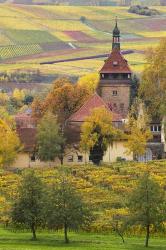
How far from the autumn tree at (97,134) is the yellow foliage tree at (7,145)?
7.47 m

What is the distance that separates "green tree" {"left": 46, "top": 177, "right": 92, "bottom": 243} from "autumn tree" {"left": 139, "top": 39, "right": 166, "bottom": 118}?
55.5 meters

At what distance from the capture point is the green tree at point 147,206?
5603cm

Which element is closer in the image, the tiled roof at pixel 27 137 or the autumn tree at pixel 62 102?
the tiled roof at pixel 27 137

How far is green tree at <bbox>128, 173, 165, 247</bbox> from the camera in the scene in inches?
2206

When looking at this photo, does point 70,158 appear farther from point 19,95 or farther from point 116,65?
point 19,95

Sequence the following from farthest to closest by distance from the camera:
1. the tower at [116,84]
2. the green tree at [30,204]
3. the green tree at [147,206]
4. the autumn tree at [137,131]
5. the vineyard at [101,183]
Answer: the tower at [116,84] → the autumn tree at [137,131] → the vineyard at [101,183] → the green tree at [30,204] → the green tree at [147,206]

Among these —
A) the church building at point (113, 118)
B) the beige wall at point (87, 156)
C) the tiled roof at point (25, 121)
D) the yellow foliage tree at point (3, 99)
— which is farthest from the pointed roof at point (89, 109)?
the yellow foliage tree at point (3, 99)

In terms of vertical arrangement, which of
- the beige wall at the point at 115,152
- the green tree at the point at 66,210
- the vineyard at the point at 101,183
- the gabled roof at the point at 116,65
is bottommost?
the green tree at the point at 66,210

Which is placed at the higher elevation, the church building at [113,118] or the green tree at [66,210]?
the church building at [113,118]

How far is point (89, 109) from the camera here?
10494 cm

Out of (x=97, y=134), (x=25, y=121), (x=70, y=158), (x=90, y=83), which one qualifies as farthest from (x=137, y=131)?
(x=90, y=83)

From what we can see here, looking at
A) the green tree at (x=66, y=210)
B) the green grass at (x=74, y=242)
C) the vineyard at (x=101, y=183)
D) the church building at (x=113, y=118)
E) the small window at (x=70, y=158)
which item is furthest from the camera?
the small window at (x=70, y=158)

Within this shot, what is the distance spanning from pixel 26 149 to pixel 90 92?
17377 mm

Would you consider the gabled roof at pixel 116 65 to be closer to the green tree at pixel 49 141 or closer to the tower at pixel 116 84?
the tower at pixel 116 84
